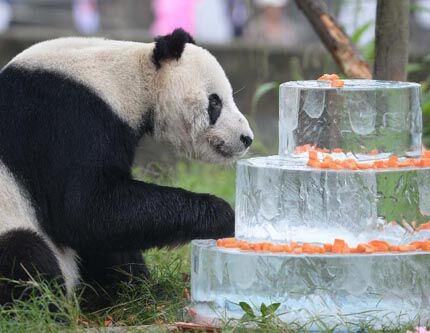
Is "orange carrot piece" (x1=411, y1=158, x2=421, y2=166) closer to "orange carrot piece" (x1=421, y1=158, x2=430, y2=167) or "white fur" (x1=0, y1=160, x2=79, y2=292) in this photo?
"orange carrot piece" (x1=421, y1=158, x2=430, y2=167)

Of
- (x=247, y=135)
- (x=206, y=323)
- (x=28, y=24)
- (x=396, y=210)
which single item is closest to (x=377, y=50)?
(x=247, y=135)

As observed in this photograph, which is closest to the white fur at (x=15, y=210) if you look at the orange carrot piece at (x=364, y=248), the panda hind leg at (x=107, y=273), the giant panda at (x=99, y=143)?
the giant panda at (x=99, y=143)

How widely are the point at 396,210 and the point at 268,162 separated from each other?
657 millimetres

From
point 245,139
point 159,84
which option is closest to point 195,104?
point 159,84

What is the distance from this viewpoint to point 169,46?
18.6 ft

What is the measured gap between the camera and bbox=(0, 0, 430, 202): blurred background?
9.21m

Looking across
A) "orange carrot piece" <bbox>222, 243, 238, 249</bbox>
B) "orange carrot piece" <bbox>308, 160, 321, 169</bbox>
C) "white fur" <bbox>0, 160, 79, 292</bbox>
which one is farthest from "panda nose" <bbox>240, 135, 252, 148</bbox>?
"white fur" <bbox>0, 160, 79, 292</bbox>

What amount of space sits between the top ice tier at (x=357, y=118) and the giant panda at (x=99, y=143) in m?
0.50

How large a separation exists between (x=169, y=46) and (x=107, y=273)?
4.32ft

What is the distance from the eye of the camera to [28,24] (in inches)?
776

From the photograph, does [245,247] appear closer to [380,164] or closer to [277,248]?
[277,248]

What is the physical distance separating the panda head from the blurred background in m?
0.62

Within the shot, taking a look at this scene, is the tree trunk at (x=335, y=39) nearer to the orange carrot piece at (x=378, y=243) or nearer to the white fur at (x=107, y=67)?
the white fur at (x=107, y=67)

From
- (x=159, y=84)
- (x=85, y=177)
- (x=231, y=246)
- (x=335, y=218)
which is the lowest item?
(x=231, y=246)
